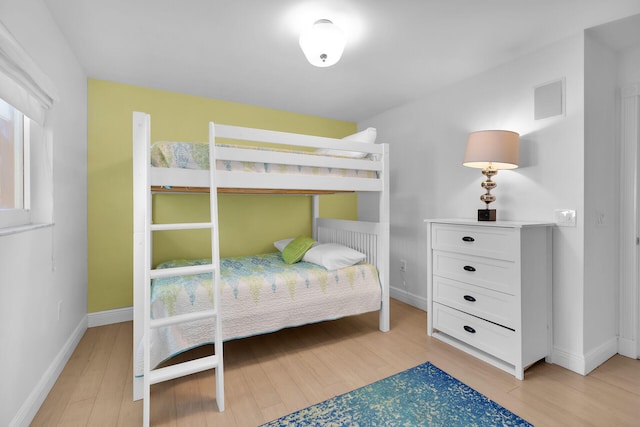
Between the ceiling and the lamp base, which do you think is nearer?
the ceiling

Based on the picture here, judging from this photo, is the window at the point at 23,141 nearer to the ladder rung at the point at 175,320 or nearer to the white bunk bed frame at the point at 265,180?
the white bunk bed frame at the point at 265,180

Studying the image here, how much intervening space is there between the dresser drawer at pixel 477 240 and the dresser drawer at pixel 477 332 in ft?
1.58

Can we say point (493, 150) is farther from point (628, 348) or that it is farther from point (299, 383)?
point (299, 383)

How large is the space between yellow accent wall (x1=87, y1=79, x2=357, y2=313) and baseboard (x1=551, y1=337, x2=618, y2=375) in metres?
2.62

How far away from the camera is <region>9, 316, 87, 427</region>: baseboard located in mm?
1453

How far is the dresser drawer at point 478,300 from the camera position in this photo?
1987 millimetres

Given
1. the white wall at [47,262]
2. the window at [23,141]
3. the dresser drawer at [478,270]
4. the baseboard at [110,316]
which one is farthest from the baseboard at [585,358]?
the baseboard at [110,316]

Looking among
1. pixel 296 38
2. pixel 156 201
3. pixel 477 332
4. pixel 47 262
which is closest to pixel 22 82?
pixel 47 262

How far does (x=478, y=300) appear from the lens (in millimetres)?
2182

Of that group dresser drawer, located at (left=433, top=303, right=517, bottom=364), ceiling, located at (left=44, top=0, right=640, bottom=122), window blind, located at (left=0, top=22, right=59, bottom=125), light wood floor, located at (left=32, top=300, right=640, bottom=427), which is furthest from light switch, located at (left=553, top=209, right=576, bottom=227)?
window blind, located at (left=0, top=22, right=59, bottom=125)

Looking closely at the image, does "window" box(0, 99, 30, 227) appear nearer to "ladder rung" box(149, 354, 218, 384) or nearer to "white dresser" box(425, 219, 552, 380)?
"ladder rung" box(149, 354, 218, 384)

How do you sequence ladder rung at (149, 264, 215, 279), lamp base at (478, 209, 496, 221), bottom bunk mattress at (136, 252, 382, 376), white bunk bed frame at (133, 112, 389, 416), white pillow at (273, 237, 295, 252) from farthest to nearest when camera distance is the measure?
1. white pillow at (273, 237, 295, 252)
2. lamp base at (478, 209, 496, 221)
3. bottom bunk mattress at (136, 252, 382, 376)
4. white bunk bed frame at (133, 112, 389, 416)
5. ladder rung at (149, 264, 215, 279)

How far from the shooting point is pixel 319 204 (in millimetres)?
3838

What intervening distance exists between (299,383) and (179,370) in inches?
28.0
